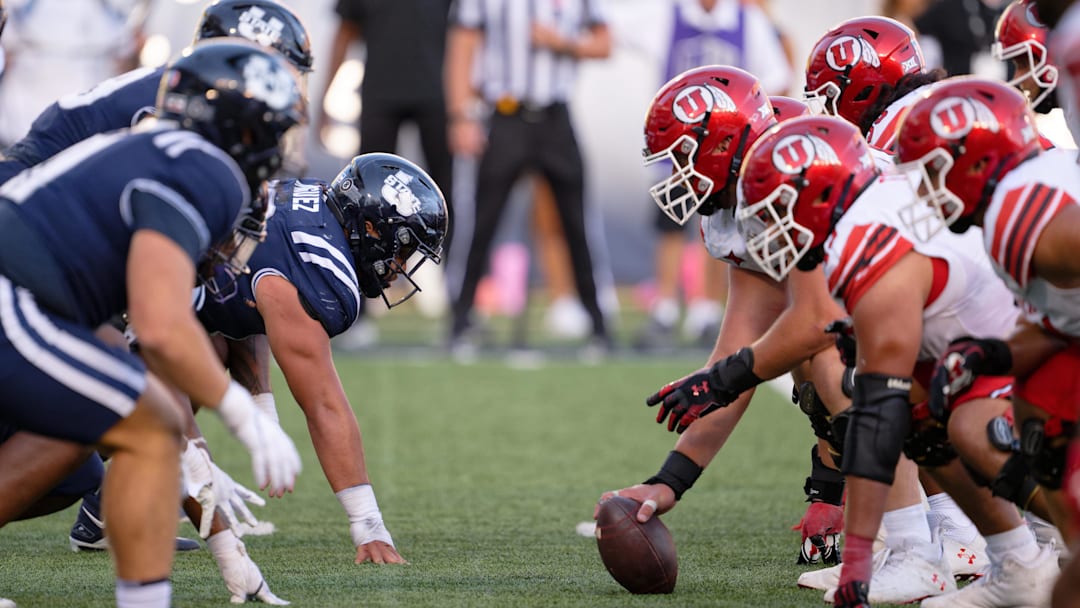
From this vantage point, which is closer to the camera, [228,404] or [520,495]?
[228,404]

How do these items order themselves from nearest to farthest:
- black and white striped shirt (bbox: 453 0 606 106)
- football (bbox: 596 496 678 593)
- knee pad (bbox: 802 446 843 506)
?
football (bbox: 596 496 678 593) → knee pad (bbox: 802 446 843 506) → black and white striped shirt (bbox: 453 0 606 106)

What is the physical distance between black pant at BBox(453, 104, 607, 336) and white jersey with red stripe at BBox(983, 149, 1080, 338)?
617 cm

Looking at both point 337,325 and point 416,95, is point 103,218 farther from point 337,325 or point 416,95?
point 416,95

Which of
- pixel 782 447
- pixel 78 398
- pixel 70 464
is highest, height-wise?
pixel 78 398

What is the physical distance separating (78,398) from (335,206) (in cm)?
162

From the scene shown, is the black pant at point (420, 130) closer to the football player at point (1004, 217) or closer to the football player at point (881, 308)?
the football player at point (881, 308)

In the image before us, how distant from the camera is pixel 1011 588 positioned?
133 inches

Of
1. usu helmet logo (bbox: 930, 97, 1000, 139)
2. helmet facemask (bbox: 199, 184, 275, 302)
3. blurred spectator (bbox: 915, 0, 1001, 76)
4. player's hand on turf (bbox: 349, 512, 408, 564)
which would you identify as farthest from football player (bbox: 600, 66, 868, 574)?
blurred spectator (bbox: 915, 0, 1001, 76)

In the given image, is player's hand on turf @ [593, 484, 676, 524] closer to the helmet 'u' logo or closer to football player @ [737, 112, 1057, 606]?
football player @ [737, 112, 1057, 606]

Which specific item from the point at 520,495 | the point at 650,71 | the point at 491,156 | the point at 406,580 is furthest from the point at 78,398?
the point at 650,71

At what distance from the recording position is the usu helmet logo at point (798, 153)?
11.0 feet

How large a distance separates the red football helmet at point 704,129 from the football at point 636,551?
81 centimetres

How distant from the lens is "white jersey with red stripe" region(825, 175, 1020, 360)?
317 centimetres

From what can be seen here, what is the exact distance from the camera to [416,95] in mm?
9250
